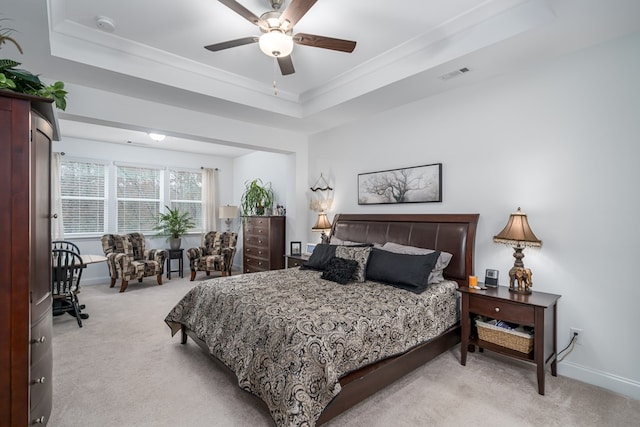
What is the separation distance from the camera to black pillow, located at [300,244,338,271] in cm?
369

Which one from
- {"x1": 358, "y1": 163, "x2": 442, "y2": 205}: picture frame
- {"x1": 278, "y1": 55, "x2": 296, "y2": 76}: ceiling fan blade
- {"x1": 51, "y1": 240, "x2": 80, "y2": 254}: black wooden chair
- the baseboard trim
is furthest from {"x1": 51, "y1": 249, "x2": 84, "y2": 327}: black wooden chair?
the baseboard trim

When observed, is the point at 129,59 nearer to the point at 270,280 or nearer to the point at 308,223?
the point at 270,280

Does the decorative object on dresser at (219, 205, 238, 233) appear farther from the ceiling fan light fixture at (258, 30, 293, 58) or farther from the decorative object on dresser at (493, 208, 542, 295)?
the decorative object on dresser at (493, 208, 542, 295)

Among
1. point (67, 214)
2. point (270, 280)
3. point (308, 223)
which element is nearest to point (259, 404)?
point (270, 280)

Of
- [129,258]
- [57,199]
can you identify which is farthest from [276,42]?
[57,199]

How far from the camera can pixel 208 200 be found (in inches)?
303

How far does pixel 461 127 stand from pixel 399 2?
1.55m

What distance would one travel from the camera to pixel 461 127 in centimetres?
349

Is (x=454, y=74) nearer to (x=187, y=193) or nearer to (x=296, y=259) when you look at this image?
(x=296, y=259)

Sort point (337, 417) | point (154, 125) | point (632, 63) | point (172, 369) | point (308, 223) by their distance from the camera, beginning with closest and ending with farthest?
point (337, 417), point (632, 63), point (172, 369), point (154, 125), point (308, 223)

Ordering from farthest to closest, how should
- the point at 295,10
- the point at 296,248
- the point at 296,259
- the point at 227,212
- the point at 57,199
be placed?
the point at 227,212, the point at 57,199, the point at 296,248, the point at 296,259, the point at 295,10

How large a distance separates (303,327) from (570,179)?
2608 millimetres

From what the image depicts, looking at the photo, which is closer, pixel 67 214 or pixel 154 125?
pixel 154 125

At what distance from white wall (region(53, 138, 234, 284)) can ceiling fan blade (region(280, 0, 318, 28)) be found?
588cm
